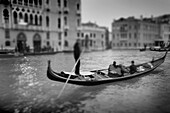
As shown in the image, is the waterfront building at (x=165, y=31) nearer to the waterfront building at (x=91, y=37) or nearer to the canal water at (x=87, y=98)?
the waterfront building at (x=91, y=37)

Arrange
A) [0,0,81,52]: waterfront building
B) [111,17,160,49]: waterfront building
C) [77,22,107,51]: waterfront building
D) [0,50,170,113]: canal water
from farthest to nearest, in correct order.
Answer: [111,17,160,49]: waterfront building
[77,22,107,51]: waterfront building
[0,0,81,52]: waterfront building
[0,50,170,113]: canal water

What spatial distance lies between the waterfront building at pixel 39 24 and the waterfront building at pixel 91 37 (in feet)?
18.8

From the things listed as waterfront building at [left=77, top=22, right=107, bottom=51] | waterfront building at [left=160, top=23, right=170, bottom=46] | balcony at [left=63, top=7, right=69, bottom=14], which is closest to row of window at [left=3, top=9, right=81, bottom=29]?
balcony at [left=63, top=7, right=69, bottom=14]

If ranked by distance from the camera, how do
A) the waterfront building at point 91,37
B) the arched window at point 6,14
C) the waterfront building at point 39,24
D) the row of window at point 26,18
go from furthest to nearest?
1. the waterfront building at point 91,37
2. the waterfront building at point 39,24
3. the row of window at point 26,18
4. the arched window at point 6,14

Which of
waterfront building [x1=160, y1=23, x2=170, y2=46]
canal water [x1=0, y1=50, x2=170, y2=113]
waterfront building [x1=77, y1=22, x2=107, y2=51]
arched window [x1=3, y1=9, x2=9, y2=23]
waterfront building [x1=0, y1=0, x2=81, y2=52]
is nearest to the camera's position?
canal water [x1=0, y1=50, x2=170, y2=113]

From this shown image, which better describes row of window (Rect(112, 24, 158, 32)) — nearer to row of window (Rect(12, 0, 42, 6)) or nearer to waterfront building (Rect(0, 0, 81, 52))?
waterfront building (Rect(0, 0, 81, 52))

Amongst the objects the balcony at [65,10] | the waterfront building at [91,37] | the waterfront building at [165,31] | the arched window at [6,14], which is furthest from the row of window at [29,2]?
the waterfront building at [165,31]

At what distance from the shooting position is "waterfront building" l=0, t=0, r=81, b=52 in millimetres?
24641

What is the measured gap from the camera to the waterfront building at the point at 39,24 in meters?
24.6

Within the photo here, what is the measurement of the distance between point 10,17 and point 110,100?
2247cm

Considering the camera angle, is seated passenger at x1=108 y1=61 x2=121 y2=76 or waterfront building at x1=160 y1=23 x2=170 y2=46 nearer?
seated passenger at x1=108 y1=61 x2=121 y2=76

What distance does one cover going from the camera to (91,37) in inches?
1692

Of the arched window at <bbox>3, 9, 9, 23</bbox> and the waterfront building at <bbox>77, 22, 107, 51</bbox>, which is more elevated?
the arched window at <bbox>3, 9, 9, 23</bbox>

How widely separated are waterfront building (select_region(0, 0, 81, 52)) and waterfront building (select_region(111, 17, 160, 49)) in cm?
1731
